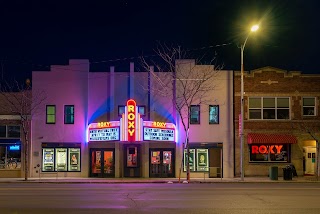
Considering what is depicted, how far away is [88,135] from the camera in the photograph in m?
38.1

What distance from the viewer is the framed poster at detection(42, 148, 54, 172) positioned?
128ft

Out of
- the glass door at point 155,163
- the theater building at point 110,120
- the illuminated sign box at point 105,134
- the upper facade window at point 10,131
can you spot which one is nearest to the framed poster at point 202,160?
the theater building at point 110,120

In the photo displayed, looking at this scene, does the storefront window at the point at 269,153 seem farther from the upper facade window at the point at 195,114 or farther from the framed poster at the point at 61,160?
the framed poster at the point at 61,160

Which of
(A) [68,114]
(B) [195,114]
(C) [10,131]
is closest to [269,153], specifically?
(B) [195,114]

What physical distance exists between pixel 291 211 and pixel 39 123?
26.2 metres

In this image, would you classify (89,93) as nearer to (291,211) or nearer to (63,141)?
(63,141)

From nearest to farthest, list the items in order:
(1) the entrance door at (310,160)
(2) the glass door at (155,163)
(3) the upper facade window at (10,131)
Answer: (2) the glass door at (155,163) < (3) the upper facade window at (10,131) < (1) the entrance door at (310,160)

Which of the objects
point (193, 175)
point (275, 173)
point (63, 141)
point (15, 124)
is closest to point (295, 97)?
point (275, 173)

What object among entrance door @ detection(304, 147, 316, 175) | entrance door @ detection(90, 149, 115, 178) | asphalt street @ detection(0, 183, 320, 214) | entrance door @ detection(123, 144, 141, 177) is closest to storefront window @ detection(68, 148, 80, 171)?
entrance door @ detection(90, 149, 115, 178)

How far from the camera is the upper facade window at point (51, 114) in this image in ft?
128

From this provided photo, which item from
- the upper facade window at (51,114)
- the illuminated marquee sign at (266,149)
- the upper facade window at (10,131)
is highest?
the upper facade window at (51,114)

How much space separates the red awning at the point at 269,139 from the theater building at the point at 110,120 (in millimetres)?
1703

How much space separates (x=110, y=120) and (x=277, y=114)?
1269 centimetres

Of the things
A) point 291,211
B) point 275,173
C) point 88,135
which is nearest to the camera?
point 291,211
